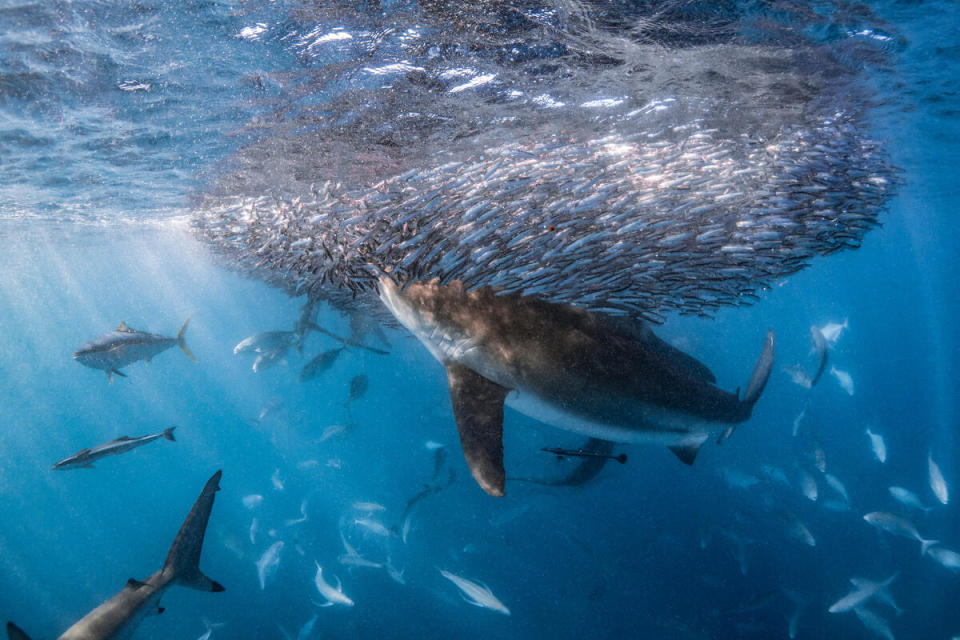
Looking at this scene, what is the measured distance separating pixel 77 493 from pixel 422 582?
191ft

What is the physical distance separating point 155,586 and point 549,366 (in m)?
5.86

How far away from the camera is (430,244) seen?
4688 mm

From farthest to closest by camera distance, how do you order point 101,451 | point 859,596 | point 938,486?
point 938,486 < point 859,596 < point 101,451

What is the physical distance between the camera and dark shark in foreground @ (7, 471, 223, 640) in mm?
5176

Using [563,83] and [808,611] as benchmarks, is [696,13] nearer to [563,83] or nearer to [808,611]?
[563,83]

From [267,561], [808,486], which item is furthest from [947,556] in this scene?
[267,561]

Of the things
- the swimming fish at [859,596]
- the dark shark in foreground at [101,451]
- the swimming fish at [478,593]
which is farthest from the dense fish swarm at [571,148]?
the swimming fish at [859,596]

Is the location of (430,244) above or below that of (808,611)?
above

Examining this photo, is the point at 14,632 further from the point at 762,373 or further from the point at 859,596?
the point at 859,596

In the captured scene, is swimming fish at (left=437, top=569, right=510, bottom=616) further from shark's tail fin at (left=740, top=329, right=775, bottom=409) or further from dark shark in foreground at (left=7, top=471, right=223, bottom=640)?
shark's tail fin at (left=740, top=329, right=775, bottom=409)

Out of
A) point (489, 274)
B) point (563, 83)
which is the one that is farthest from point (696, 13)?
point (489, 274)

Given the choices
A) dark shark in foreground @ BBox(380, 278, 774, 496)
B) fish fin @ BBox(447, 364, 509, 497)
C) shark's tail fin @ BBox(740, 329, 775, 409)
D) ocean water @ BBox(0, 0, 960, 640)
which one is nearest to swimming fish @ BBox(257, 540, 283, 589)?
ocean water @ BBox(0, 0, 960, 640)

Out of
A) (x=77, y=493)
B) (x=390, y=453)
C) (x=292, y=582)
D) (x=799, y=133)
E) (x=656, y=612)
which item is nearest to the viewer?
(x=799, y=133)

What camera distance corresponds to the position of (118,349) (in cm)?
891
